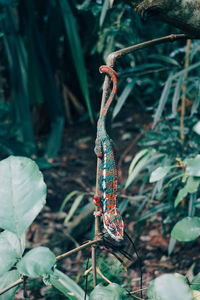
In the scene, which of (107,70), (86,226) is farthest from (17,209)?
(86,226)

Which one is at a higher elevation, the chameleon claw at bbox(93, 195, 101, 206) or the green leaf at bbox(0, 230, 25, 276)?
the chameleon claw at bbox(93, 195, 101, 206)

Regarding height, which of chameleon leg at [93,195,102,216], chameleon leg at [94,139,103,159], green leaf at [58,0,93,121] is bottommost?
chameleon leg at [93,195,102,216]

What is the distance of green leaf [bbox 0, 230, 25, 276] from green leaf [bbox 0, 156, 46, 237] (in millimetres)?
32

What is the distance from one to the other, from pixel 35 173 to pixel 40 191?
0.03 meters

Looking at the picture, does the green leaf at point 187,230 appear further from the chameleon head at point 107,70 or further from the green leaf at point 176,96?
the green leaf at point 176,96

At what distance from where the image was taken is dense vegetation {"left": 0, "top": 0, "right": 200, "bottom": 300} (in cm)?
70

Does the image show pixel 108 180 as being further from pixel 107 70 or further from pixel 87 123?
pixel 87 123

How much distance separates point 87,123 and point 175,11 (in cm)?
244

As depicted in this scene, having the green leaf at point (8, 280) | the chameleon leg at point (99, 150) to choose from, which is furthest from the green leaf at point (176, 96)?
the green leaf at point (8, 280)

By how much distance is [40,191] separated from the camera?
2.32ft

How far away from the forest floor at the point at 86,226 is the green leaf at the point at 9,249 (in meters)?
0.65

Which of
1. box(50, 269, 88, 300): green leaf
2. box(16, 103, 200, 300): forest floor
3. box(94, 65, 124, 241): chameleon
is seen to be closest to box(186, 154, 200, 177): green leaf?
box(94, 65, 124, 241): chameleon

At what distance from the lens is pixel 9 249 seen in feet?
2.32

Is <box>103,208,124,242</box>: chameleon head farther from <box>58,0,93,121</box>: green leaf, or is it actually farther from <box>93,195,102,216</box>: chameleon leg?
<box>58,0,93,121</box>: green leaf
